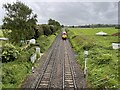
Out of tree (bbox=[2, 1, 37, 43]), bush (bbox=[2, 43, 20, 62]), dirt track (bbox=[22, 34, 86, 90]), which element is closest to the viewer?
dirt track (bbox=[22, 34, 86, 90])

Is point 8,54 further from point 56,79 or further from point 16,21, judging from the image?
point 16,21

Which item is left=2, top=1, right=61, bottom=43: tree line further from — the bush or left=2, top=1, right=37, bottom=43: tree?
the bush

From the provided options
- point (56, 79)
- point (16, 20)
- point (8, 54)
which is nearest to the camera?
point (56, 79)

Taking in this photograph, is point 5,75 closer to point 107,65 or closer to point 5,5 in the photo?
point 107,65

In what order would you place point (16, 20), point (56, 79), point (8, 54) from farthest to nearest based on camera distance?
point (16, 20) → point (8, 54) → point (56, 79)

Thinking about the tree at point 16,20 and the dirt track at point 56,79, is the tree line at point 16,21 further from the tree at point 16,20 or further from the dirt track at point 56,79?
the dirt track at point 56,79

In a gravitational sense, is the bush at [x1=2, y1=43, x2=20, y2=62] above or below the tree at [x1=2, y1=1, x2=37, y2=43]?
below

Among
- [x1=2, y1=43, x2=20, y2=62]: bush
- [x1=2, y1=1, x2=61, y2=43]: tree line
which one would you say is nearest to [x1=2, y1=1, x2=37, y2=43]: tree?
[x1=2, y1=1, x2=61, y2=43]: tree line

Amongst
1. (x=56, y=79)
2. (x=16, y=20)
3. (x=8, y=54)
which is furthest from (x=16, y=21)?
(x=56, y=79)

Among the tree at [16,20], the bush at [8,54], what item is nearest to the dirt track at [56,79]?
the bush at [8,54]

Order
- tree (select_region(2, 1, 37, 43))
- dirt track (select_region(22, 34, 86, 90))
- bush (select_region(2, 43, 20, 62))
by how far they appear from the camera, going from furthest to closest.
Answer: tree (select_region(2, 1, 37, 43))
bush (select_region(2, 43, 20, 62))
dirt track (select_region(22, 34, 86, 90))

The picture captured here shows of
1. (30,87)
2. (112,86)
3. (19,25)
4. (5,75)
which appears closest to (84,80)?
(112,86)

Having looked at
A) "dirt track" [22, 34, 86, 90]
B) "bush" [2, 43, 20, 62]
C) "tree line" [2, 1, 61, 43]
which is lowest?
"dirt track" [22, 34, 86, 90]

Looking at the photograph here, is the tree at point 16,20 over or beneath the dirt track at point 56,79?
over
